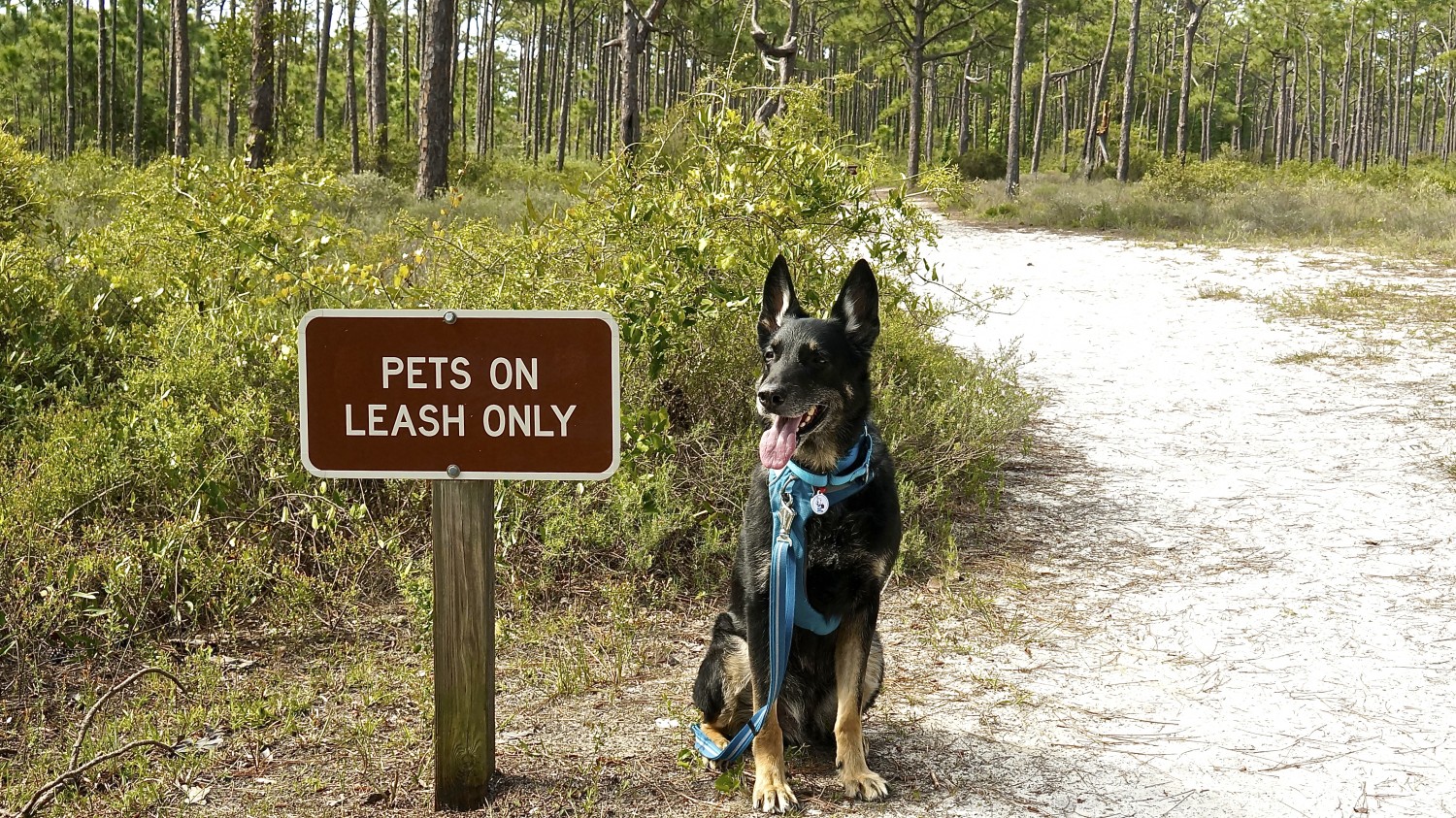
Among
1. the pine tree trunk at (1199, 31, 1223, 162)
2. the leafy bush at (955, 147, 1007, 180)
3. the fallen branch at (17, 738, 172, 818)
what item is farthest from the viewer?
the pine tree trunk at (1199, 31, 1223, 162)

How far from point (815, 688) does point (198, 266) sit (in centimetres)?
446

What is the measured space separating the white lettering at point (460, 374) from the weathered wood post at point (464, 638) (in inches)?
11.1

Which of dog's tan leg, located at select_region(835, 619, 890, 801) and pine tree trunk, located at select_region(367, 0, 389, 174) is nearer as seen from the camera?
dog's tan leg, located at select_region(835, 619, 890, 801)

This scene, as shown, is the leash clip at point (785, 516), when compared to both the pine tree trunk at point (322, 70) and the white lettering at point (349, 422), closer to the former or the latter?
the white lettering at point (349, 422)

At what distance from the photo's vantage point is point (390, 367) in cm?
272

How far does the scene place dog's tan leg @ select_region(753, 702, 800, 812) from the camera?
3127 mm

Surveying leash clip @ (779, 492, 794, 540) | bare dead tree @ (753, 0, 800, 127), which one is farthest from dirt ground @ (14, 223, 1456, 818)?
bare dead tree @ (753, 0, 800, 127)

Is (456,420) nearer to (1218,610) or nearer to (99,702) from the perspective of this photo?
(99,702)

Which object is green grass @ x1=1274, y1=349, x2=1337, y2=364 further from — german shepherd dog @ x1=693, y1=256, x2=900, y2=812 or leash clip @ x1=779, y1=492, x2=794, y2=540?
leash clip @ x1=779, y1=492, x2=794, y2=540

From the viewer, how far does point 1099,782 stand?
340 centimetres

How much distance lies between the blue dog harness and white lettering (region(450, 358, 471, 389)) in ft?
3.11

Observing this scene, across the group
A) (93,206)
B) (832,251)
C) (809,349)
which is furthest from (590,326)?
(93,206)

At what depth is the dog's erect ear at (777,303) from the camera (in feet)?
11.5

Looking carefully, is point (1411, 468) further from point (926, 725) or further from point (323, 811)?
point (323, 811)
